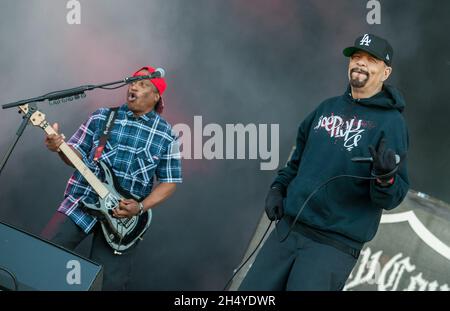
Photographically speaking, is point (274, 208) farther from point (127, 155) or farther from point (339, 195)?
point (127, 155)

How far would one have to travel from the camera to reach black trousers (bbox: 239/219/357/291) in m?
3.48

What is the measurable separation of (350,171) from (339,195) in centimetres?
12

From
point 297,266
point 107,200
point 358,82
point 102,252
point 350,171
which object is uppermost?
point 358,82

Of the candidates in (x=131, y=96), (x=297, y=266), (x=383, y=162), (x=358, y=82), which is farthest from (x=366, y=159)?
(x=131, y=96)

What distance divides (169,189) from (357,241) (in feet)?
5.85

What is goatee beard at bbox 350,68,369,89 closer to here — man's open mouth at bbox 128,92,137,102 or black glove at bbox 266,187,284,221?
black glove at bbox 266,187,284,221

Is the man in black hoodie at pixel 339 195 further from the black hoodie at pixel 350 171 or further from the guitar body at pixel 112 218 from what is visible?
the guitar body at pixel 112 218

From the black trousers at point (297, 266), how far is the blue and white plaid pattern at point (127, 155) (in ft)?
4.88

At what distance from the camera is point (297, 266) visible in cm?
355

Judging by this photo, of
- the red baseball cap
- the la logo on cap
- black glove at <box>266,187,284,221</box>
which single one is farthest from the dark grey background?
the la logo on cap

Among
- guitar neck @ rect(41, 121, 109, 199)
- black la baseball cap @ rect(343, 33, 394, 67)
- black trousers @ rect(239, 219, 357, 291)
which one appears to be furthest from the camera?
guitar neck @ rect(41, 121, 109, 199)
